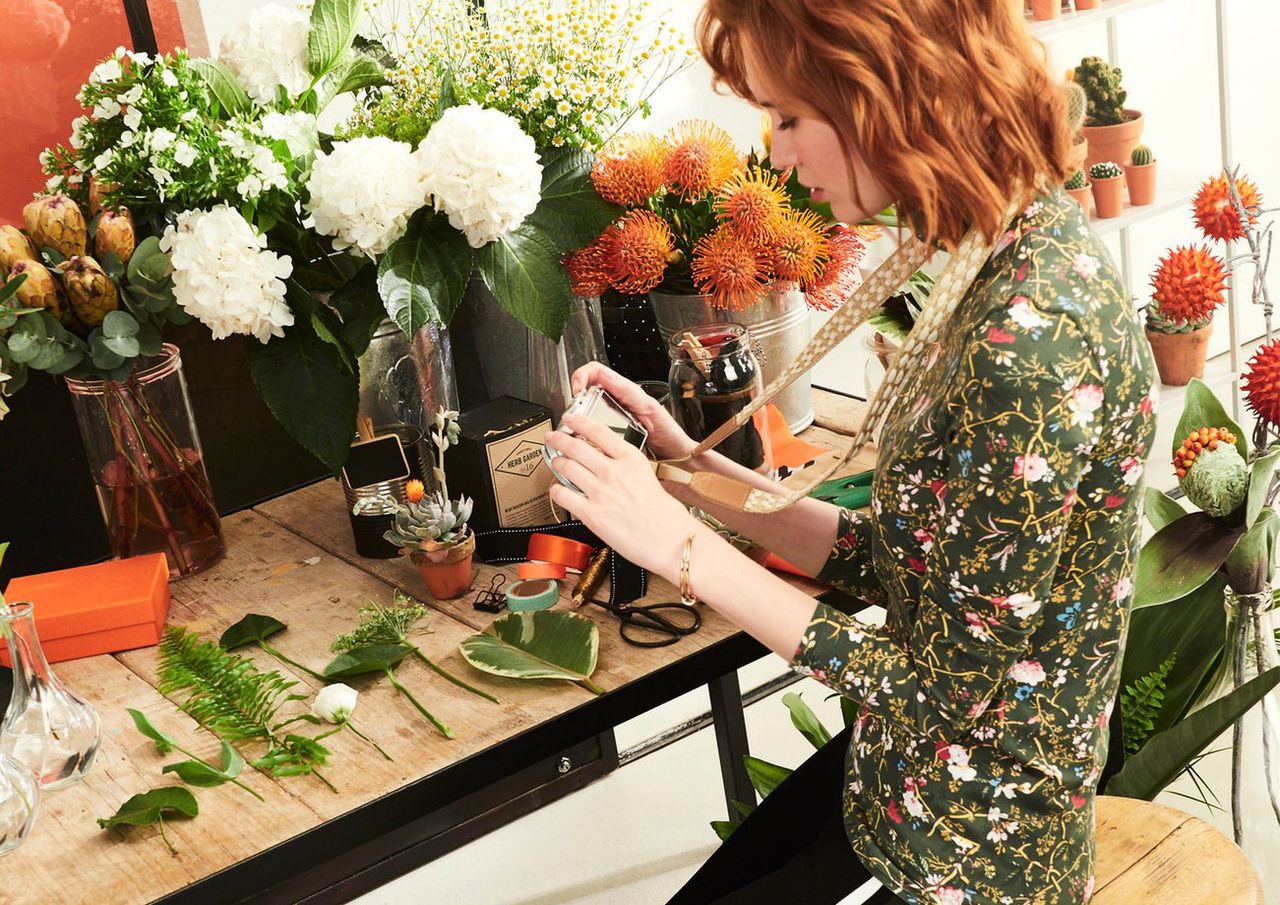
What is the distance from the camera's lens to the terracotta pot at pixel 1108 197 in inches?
139

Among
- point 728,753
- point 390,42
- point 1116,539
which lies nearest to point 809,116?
point 1116,539

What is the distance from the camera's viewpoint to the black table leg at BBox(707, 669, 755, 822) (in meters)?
2.26

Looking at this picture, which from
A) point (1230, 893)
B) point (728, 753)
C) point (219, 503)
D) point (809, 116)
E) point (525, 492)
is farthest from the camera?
point (728, 753)

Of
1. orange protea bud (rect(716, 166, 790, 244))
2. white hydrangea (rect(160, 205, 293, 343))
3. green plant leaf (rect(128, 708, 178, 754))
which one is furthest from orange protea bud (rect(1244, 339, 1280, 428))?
green plant leaf (rect(128, 708, 178, 754))

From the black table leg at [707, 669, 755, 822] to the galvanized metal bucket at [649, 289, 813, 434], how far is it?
1.98 feet

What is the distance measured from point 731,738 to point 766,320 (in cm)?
85

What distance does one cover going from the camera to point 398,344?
1737mm

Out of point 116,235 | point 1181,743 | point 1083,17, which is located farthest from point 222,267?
point 1083,17

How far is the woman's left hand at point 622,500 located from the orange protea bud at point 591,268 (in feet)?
1.61

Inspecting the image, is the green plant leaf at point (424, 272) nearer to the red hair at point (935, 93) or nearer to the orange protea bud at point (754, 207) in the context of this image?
the orange protea bud at point (754, 207)

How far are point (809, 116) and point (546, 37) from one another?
712 millimetres

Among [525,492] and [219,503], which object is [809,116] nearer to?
[525,492]

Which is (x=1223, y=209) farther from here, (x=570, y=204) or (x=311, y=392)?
(x=311, y=392)

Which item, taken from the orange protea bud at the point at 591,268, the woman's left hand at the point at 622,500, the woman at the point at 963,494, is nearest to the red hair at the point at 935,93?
the woman at the point at 963,494
